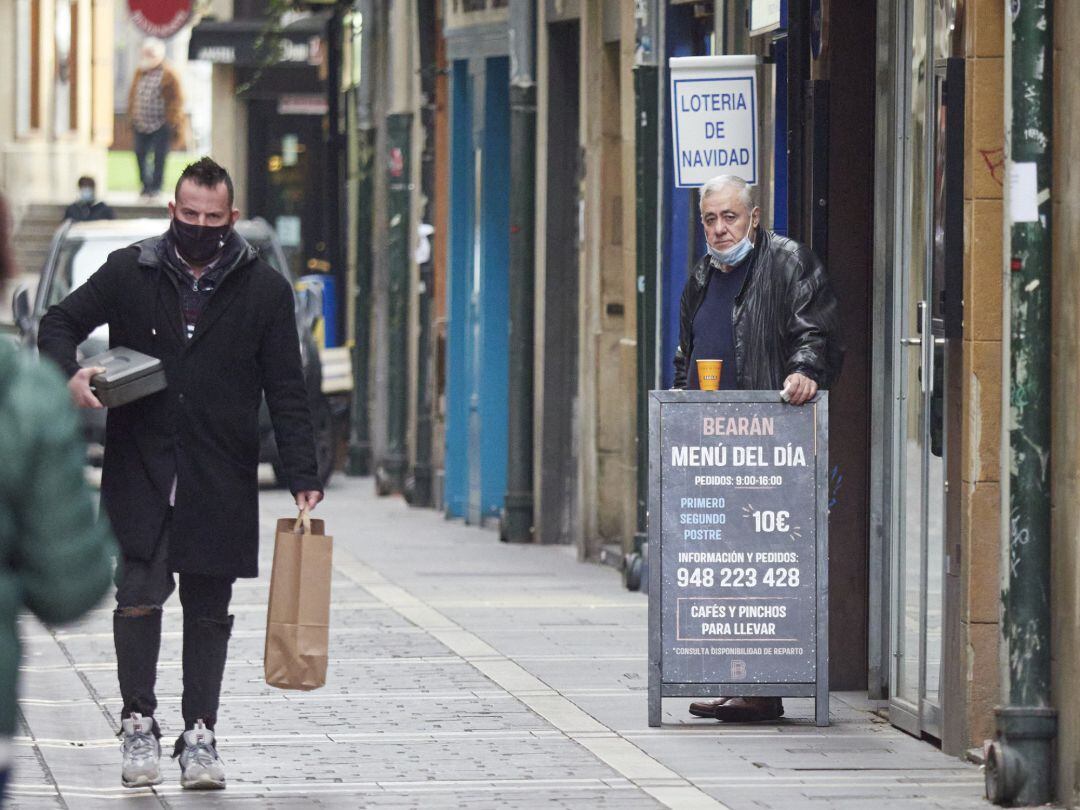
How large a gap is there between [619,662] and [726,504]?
2.11 meters

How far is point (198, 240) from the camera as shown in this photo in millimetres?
7949

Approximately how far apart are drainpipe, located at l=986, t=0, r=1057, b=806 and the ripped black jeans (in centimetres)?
222

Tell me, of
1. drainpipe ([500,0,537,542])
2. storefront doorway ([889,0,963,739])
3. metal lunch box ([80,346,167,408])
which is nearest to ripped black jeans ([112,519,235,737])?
metal lunch box ([80,346,167,408])

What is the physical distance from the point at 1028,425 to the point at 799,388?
134cm

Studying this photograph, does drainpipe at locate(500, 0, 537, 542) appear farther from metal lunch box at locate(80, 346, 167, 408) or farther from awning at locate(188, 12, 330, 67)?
awning at locate(188, 12, 330, 67)

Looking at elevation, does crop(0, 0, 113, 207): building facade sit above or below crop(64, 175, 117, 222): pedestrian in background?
above

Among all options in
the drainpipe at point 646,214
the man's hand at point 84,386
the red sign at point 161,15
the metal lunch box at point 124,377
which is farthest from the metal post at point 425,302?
the red sign at point 161,15

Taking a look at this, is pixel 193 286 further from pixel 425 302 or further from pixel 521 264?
pixel 425 302

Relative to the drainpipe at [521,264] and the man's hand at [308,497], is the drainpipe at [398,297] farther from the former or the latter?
the man's hand at [308,497]

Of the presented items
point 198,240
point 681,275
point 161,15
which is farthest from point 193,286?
point 161,15

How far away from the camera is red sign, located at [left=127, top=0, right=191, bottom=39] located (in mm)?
35844

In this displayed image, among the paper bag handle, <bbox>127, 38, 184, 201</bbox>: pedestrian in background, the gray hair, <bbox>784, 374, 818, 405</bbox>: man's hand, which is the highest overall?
<bbox>127, 38, 184, 201</bbox>: pedestrian in background

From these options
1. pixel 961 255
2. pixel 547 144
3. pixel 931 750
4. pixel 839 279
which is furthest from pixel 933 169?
pixel 547 144

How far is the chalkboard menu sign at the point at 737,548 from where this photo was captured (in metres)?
8.98
